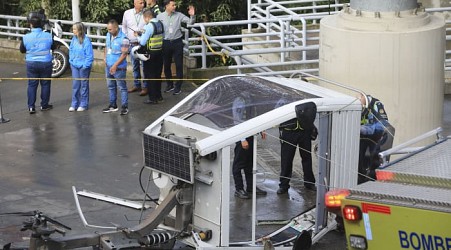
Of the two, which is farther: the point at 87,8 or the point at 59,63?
the point at 87,8

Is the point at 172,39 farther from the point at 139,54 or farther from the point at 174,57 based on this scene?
the point at 139,54

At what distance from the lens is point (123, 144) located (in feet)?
46.6

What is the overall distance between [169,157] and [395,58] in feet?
13.7

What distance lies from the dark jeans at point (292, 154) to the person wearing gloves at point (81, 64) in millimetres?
5790

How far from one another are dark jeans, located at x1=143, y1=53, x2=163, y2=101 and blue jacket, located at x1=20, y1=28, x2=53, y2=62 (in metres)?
1.61

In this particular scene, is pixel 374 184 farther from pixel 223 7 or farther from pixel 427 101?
pixel 223 7

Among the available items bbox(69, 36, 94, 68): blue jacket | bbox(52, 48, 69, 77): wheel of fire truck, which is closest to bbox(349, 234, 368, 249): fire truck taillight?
bbox(69, 36, 94, 68): blue jacket

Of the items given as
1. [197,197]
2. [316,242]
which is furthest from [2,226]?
[316,242]

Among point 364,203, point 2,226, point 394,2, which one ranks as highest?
point 394,2

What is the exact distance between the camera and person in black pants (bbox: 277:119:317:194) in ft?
34.9

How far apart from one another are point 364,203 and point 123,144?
6660 mm

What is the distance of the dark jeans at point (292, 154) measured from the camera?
10.7 meters

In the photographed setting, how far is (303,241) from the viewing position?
979 centimetres

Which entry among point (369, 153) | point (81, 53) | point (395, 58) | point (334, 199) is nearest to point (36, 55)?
point (81, 53)
